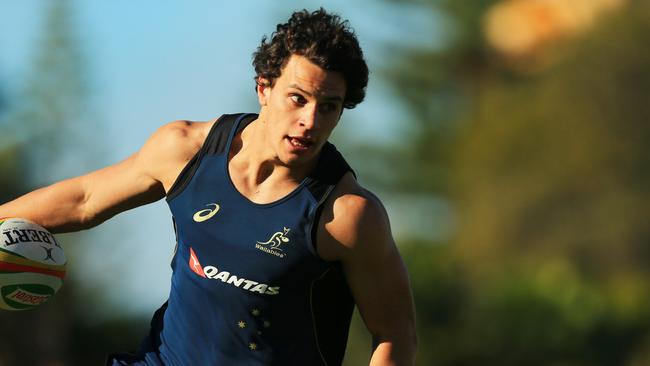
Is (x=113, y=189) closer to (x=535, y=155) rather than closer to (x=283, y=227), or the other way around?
(x=283, y=227)

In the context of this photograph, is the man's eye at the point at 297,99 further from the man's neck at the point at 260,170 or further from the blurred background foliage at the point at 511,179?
the blurred background foliage at the point at 511,179

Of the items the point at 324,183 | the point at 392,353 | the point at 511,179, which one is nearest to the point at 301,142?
the point at 324,183

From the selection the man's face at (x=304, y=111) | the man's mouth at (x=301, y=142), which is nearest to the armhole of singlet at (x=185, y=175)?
the man's face at (x=304, y=111)

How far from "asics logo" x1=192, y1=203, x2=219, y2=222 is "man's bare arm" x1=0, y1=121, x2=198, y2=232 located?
12.4 inches

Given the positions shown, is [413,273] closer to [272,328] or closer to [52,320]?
[52,320]

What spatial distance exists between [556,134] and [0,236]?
42551mm

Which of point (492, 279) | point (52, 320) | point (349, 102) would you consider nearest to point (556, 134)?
point (492, 279)

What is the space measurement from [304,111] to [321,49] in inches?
15.1

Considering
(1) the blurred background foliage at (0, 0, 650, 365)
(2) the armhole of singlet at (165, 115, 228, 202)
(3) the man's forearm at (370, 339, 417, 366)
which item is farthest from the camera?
(1) the blurred background foliage at (0, 0, 650, 365)

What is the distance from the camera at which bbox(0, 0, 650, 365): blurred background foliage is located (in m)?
30.4

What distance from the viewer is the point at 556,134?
162 feet

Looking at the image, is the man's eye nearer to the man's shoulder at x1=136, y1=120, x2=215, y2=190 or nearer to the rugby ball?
the man's shoulder at x1=136, y1=120, x2=215, y2=190

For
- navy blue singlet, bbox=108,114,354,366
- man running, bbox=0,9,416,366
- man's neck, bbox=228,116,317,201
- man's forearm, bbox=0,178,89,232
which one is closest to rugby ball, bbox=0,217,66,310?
man's forearm, bbox=0,178,89,232

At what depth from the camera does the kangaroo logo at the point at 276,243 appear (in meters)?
7.62
